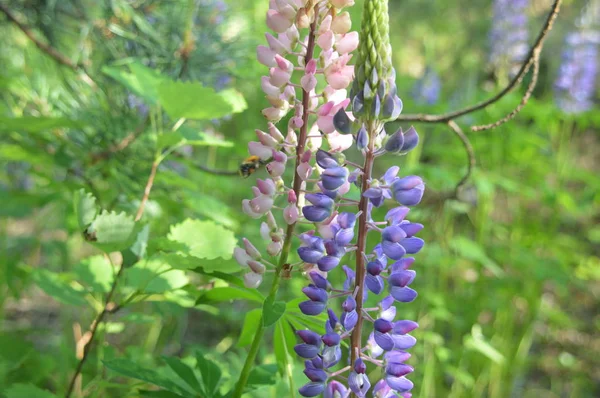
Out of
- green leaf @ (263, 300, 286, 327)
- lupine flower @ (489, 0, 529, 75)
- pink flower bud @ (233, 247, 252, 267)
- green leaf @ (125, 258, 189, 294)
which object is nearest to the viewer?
green leaf @ (263, 300, 286, 327)

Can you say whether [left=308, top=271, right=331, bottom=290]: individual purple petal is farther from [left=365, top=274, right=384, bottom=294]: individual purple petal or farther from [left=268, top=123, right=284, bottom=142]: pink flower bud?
[left=268, top=123, right=284, bottom=142]: pink flower bud

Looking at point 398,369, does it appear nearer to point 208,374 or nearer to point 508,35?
point 208,374

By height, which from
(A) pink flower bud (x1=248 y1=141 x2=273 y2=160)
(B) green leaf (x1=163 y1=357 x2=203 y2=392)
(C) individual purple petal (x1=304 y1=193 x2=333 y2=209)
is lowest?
(B) green leaf (x1=163 y1=357 x2=203 y2=392)

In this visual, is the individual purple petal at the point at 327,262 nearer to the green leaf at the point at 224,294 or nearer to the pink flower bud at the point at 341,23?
the green leaf at the point at 224,294

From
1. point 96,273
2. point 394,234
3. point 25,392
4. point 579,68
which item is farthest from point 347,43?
point 579,68

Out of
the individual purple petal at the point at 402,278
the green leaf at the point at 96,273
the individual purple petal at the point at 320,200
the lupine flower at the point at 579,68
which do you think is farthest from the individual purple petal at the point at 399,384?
the lupine flower at the point at 579,68

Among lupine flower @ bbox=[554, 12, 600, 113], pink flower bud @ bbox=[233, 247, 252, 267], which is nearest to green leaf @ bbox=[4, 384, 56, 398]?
pink flower bud @ bbox=[233, 247, 252, 267]
